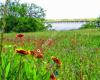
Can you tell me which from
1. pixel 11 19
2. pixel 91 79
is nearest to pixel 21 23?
pixel 11 19

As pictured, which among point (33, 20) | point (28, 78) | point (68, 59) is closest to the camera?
point (28, 78)

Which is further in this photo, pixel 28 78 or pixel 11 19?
pixel 11 19

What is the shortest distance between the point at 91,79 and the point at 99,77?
1.64 ft

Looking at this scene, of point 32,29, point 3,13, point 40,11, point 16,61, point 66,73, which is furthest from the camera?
point 40,11

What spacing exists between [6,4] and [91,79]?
337 cm

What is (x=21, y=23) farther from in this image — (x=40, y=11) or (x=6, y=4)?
(x=6, y=4)

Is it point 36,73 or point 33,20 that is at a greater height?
point 36,73

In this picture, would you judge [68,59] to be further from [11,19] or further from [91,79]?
[11,19]

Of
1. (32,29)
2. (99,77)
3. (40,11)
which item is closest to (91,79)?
(99,77)

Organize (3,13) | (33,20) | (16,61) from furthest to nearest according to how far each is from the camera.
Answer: (33,20) → (16,61) → (3,13)

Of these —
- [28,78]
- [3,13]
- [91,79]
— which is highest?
[3,13]

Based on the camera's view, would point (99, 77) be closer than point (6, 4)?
No

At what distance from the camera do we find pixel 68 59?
29.0ft

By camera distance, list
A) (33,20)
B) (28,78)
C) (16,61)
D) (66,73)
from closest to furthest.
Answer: (28,78), (16,61), (66,73), (33,20)
